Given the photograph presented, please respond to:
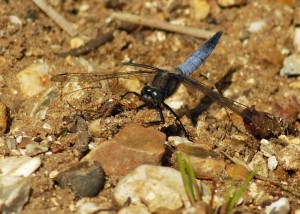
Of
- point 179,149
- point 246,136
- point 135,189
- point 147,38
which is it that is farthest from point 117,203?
point 147,38

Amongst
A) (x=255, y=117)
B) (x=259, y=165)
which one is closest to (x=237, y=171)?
(x=259, y=165)

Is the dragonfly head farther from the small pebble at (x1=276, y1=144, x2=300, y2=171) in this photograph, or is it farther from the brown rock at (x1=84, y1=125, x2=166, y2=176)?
the small pebble at (x1=276, y1=144, x2=300, y2=171)

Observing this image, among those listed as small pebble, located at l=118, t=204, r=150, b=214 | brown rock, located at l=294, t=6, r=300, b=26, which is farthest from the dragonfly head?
brown rock, located at l=294, t=6, r=300, b=26

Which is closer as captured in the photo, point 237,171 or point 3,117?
point 237,171

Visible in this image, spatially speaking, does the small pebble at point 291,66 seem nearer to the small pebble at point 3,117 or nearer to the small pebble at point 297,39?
the small pebble at point 297,39

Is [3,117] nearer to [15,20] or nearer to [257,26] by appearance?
[15,20]

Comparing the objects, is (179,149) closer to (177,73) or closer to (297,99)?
(177,73)
